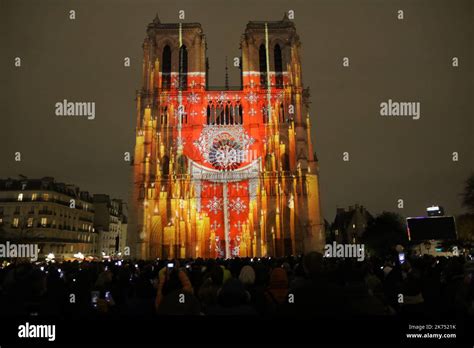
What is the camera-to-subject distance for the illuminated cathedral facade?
164 ft

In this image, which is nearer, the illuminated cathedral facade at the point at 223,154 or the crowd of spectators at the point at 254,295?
the crowd of spectators at the point at 254,295

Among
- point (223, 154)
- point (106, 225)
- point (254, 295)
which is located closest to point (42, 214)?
point (106, 225)

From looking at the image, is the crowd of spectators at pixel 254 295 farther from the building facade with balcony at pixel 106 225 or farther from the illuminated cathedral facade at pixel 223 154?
the building facade with balcony at pixel 106 225

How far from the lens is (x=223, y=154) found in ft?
178

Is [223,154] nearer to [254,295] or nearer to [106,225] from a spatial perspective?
[106,225]

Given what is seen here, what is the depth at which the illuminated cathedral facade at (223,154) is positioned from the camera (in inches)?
1971

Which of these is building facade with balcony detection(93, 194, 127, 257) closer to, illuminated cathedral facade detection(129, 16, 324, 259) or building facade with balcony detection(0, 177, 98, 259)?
building facade with balcony detection(0, 177, 98, 259)

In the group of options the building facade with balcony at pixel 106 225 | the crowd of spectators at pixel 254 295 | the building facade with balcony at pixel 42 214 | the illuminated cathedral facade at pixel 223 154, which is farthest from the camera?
the building facade with balcony at pixel 106 225

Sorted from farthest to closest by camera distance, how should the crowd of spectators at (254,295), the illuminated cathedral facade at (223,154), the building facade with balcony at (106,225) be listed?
the building facade with balcony at (106,225) < the illuminated cathedral facade at (223,154) < the crowd of spectators at (254,295)

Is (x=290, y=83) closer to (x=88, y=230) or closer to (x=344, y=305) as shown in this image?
(x=88, y=230)

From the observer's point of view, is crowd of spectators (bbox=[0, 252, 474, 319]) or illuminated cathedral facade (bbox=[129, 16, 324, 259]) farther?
illuminated cathedral facade (bbox=[129, 16, 324, 259])

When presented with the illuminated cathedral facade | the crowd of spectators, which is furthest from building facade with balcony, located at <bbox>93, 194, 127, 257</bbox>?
the crowd of spectators

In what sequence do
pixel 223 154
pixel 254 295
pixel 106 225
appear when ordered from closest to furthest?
pixel 254 295, pixel 223 154, pixel 106 225

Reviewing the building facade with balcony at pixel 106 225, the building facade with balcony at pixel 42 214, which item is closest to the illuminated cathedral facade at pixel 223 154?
the building facade with balcony at pixel 42 214
